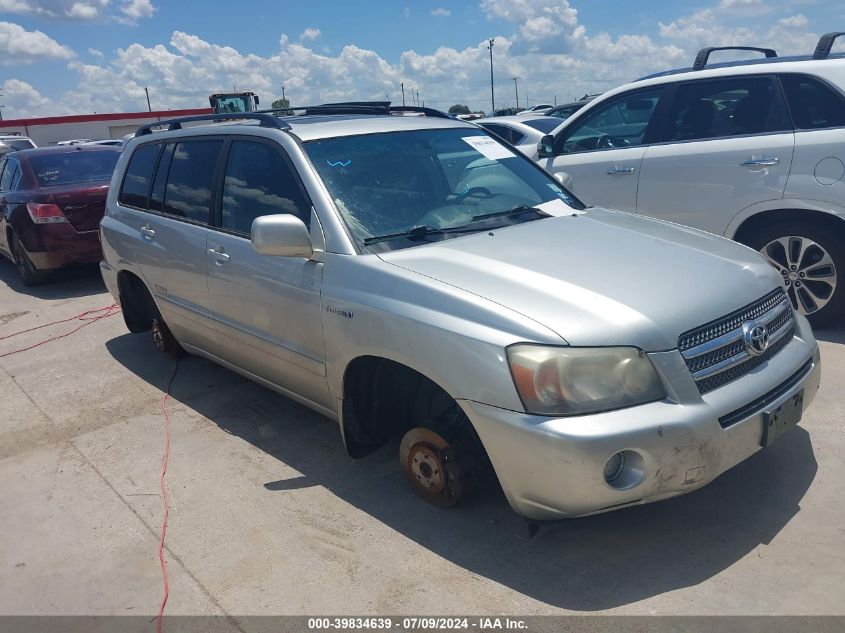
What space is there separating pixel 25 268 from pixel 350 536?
7.23 meters

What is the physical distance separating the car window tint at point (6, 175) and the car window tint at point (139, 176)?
4.66 m

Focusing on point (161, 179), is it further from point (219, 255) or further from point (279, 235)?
point (279, 235)

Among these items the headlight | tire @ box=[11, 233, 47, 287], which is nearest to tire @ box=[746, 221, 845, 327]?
the headlight

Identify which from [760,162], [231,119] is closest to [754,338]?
[760,162]

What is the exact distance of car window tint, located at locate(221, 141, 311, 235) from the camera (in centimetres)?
375

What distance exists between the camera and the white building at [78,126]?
44.8m

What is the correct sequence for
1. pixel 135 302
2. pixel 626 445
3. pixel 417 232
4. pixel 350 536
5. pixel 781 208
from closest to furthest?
pixel 626 445 < pixel 350 536 < pixel 417 232 < pixel 781 208 < pixel 135 302

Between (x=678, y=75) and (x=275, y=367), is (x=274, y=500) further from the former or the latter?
(x=678, y=75)

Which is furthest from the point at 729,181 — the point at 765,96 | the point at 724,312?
the point at 724,312

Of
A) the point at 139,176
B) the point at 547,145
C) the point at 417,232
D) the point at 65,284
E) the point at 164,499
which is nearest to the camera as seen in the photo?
the point at 417,232

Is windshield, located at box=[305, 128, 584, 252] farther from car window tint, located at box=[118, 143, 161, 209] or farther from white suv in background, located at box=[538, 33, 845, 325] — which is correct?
car window tint, located at box=[118, 143, 161, 209]

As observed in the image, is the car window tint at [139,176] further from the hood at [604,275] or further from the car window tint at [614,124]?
the car window tint at [614,124]

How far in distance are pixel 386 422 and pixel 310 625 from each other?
1159 millimetres

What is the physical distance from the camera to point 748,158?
524cm
